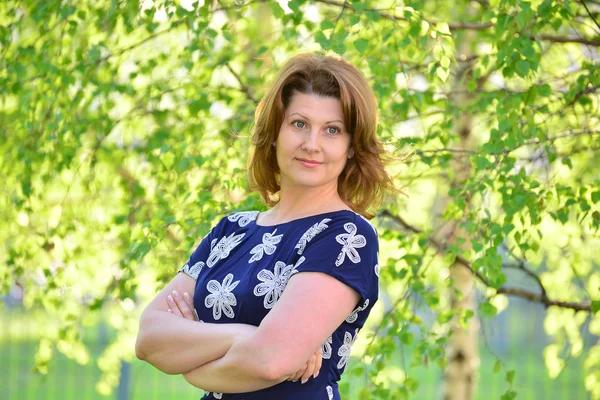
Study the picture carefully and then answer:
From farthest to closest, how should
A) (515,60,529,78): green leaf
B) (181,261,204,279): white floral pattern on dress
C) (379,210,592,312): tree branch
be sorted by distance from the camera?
(379,210,592,312): tree branch → (515,60,529,78): green leaf → (181,261,204,279): white floral pattern on dress

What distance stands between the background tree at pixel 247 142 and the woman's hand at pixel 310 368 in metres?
0.70

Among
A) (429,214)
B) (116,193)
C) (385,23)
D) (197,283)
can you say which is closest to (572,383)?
(429,214)

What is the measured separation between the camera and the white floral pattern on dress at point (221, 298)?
2031 millimetres

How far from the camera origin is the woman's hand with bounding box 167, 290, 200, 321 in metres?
2.17

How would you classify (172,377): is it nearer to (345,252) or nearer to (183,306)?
(183,306)

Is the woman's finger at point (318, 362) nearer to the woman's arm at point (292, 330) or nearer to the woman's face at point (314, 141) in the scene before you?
the woman's arm at point (292, 330)

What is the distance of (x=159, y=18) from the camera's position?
402 cm

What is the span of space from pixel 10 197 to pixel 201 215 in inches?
67.6

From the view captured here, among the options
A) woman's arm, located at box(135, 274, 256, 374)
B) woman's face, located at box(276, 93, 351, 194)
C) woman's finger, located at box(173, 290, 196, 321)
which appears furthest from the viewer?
woman's finger, located at box(173, 290, 196, 321)

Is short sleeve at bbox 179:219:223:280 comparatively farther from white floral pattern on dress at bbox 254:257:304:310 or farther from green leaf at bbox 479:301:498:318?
green leaf at bbox 479:301:498:318

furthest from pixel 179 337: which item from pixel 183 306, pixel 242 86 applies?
pixel 242 86

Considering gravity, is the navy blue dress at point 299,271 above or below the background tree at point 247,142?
below

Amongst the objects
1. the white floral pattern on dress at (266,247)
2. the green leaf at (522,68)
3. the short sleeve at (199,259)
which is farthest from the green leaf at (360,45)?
the white floral pattern on dress at (266,247)

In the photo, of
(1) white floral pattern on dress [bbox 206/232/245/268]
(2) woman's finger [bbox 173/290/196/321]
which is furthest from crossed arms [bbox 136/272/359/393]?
(1) white floral pattern on dress [bbox 206/232/245/268]
